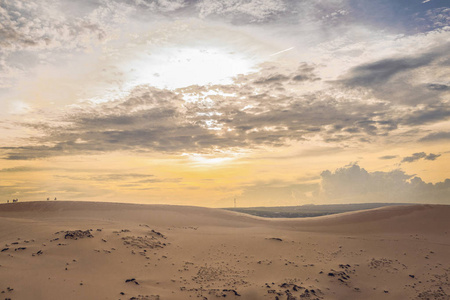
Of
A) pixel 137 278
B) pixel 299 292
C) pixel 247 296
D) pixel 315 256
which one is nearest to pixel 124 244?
pixel 137 278

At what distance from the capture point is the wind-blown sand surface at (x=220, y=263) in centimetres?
1187

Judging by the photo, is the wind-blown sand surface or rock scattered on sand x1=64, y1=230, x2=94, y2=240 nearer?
the wind-blown sand surface

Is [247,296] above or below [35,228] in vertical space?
below

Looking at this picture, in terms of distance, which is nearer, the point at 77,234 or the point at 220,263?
the point at 220,263

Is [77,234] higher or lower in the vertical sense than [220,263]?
higher

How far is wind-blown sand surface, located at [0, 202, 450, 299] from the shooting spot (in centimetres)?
1187

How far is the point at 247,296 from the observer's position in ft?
39.2

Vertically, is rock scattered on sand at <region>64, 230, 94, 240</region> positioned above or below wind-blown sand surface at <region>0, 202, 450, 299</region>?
above

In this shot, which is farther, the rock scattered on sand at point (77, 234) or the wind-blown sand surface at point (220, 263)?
the rock scattered on sand at point (77, 234)

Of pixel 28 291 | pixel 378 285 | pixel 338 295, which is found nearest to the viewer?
pixel 28 291

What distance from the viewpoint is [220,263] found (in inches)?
602

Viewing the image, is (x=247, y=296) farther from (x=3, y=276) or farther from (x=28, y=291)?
(x=3, y=276)

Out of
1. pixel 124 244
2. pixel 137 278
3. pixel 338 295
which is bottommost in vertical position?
pixel 338 295

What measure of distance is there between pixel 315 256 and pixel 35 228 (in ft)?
52.7
